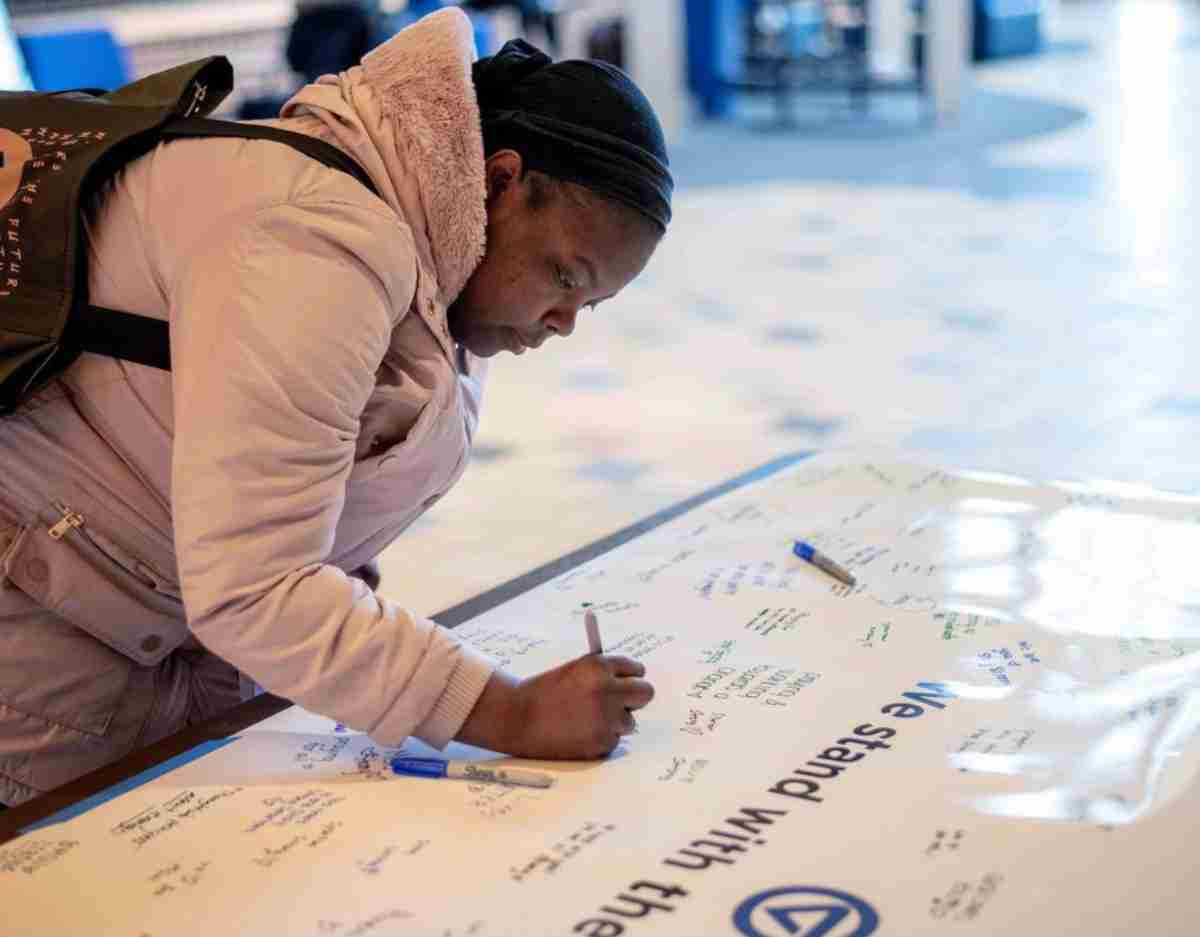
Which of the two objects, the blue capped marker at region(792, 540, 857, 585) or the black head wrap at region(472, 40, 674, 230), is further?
the blue capped marker at region(792, 540, 857, 585)

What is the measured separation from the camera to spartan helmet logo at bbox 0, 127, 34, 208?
124 centimetres

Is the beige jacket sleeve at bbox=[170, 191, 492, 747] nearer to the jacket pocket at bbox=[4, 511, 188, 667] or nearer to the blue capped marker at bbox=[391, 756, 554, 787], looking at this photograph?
the blue capped marker at bbox=[391, 756, 554, 787]

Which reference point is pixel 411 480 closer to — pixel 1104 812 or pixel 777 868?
pixel 777 868

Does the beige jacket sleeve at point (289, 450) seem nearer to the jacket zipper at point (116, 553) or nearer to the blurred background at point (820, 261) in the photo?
the jacket zipper at point (116, 553)

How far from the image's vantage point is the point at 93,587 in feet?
4.42

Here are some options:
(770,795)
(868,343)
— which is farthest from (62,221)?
(868,343)

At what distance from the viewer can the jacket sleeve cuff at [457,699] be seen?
1.23 metres

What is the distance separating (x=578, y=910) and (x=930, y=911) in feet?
0.71

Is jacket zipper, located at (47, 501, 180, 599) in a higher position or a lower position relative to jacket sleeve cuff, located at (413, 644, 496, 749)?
higher

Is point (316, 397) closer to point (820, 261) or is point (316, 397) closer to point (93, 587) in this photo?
point (93, 587)

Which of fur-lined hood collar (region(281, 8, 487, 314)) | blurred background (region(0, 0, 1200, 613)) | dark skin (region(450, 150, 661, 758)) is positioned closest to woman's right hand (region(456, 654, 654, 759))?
dark skin (region(450, 150, 661, 758))

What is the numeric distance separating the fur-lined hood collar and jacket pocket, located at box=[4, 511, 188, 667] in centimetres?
35

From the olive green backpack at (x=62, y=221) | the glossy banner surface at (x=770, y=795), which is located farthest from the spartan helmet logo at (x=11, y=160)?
the glossy banner surface at (x=770, y=795)

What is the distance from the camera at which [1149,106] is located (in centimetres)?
862
